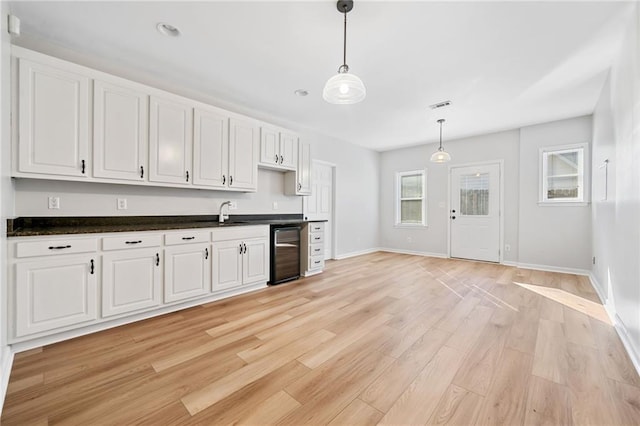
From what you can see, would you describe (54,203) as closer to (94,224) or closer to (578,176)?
(94,224)

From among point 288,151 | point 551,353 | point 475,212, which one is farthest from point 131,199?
point 475,212

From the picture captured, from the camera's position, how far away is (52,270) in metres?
2.14

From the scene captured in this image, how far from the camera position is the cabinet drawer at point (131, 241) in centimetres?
242

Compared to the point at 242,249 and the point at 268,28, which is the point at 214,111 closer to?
the point at 268,28

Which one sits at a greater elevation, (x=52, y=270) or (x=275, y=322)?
(x=52, y=270)

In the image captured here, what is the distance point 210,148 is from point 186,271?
5.08 feet

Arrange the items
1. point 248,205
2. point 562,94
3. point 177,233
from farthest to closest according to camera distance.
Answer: point 248,205, point 562,94, point 177,233

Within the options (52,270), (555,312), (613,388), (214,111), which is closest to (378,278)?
(555,312)

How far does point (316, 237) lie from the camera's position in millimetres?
4582

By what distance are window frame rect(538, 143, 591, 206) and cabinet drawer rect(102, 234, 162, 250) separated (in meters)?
6.09

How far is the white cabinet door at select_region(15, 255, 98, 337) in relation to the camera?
2031 mm

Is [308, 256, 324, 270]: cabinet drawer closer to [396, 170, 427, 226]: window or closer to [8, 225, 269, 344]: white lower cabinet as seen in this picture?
[8, 225, 269, 344]: white lower cabinet

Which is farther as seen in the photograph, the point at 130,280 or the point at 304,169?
the point at 304,169

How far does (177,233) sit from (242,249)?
0.83 meters
